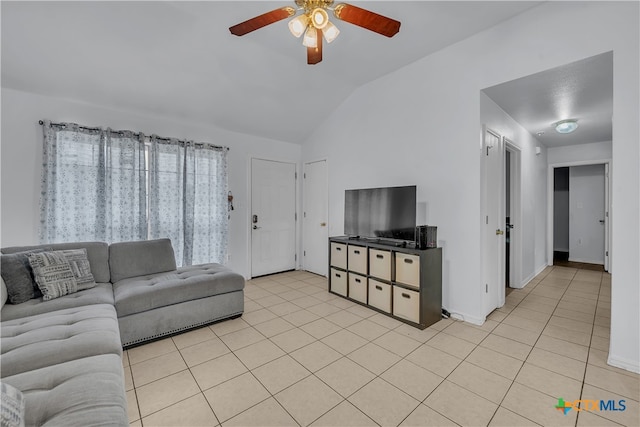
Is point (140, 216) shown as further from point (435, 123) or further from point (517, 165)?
point (517, 165)

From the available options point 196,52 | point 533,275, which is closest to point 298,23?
point 196,52

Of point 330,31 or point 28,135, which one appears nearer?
point 330,31

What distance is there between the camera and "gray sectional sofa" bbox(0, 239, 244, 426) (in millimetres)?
1088

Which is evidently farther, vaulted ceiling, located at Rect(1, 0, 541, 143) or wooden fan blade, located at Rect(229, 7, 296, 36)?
vaulted ceiling, located at Rect(1, 0, 541, 143)

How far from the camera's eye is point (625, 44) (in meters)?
1.99

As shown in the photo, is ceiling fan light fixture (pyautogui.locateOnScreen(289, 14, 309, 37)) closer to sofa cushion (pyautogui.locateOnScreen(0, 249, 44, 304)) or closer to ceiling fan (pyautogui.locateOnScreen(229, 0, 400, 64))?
ceiling fan (pyautogui.locateOnScreen(229, 0, 400, 64))

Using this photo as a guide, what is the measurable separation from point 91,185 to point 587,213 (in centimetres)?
848

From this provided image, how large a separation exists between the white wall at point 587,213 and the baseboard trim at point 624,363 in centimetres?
478

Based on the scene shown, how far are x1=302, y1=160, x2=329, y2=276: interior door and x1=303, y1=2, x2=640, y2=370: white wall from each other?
0.72 feet

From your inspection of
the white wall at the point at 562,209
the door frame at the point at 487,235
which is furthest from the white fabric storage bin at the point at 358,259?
the white wall at the point at 562,209

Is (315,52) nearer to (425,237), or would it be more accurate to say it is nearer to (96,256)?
(425,237)

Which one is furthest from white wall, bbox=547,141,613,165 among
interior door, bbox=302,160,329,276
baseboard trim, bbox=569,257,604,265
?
interior door, bbox=302,160,329,276

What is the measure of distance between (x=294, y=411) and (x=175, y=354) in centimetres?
122

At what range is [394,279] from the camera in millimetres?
2924
